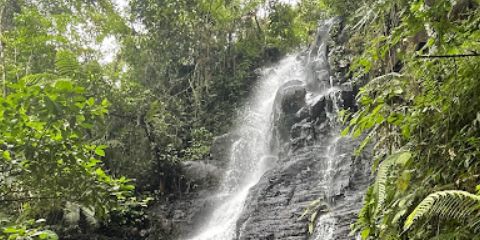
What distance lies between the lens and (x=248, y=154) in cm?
1363

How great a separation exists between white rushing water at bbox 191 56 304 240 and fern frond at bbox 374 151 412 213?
6.35 m

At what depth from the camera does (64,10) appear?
1675cm

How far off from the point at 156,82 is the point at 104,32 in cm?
292

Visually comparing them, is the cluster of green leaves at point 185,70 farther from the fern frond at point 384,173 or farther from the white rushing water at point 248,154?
the fern frond at point 384,173

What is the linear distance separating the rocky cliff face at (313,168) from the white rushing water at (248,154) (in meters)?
0.78

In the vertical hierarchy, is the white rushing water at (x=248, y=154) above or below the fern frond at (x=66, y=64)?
below

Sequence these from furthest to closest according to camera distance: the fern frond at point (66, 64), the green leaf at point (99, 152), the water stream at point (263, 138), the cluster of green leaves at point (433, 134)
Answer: the water stream at point (263, 138), the fern frond at point (66, 64), the green leaf at point (99, 152), the cluster of green leaves at point (433, 134)

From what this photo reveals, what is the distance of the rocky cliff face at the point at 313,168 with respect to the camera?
7.64 meters

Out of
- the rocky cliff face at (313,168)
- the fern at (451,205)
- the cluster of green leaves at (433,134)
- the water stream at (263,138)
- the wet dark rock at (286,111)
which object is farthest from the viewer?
the wet dark rock at (286,111)

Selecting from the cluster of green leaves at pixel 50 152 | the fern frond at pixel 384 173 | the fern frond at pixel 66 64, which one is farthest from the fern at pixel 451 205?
the fern frond at pixel 66 64

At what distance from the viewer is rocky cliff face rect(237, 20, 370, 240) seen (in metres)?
7.64

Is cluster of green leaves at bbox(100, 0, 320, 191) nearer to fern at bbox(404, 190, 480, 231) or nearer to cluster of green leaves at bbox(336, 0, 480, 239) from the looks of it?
cluster of green leaves at bbox(336, 0, 480, 239)

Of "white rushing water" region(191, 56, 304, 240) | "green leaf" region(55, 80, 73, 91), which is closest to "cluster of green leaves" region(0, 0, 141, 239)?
"green leaf" region(55, 80, 73, 91)

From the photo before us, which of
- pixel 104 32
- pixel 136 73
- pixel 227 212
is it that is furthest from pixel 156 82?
pixel 227 212
